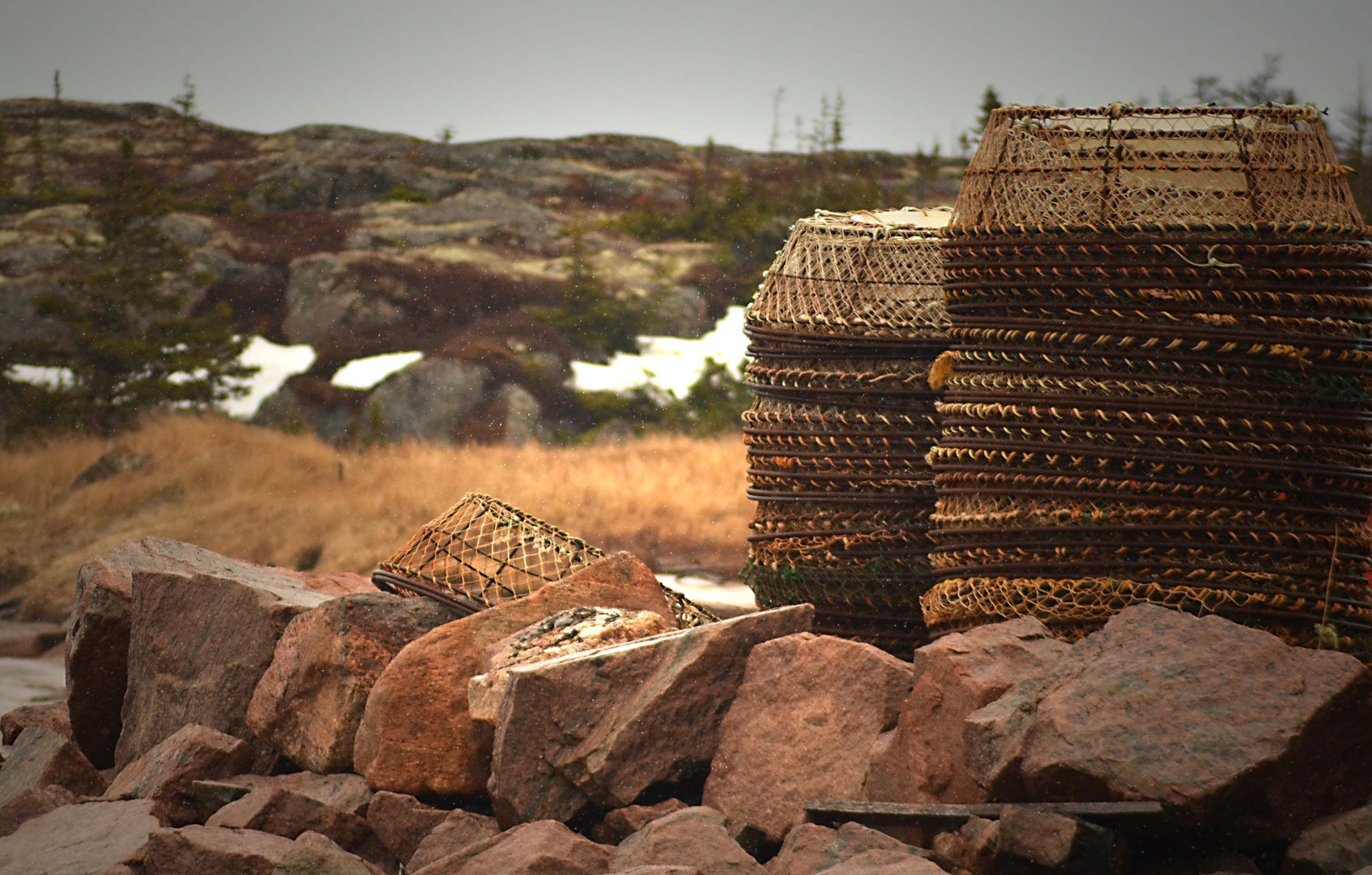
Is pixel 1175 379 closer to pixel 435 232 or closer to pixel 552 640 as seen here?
pixel 552 640

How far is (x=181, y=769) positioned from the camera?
4.45 metres

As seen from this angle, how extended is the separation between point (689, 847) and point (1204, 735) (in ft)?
4.08

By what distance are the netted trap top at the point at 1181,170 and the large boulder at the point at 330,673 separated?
8.10ft

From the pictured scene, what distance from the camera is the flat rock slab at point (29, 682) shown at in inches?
313

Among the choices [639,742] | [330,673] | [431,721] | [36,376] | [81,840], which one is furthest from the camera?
[36,376]

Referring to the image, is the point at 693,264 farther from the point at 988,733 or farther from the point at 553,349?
the point at 988,733

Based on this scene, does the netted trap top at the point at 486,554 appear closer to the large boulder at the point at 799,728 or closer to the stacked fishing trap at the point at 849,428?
the stacked fishing trap at the point at 849,428

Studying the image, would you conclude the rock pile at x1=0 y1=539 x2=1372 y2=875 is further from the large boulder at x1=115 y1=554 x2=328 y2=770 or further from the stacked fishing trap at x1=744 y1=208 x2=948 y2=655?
the stacked fishing trap at x1=744 y1=208 x2=948 y2=655

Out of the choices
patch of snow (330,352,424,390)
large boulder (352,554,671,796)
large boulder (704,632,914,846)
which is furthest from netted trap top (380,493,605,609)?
patch of snow (330,352,424,390)

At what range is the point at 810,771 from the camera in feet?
11.6

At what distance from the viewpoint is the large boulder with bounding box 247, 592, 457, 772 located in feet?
14.9

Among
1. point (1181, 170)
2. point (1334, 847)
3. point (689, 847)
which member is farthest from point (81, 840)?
point (1181, 170)

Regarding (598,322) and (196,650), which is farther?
(598,322)

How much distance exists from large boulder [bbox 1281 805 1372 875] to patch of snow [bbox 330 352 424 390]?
2153 centimetres
